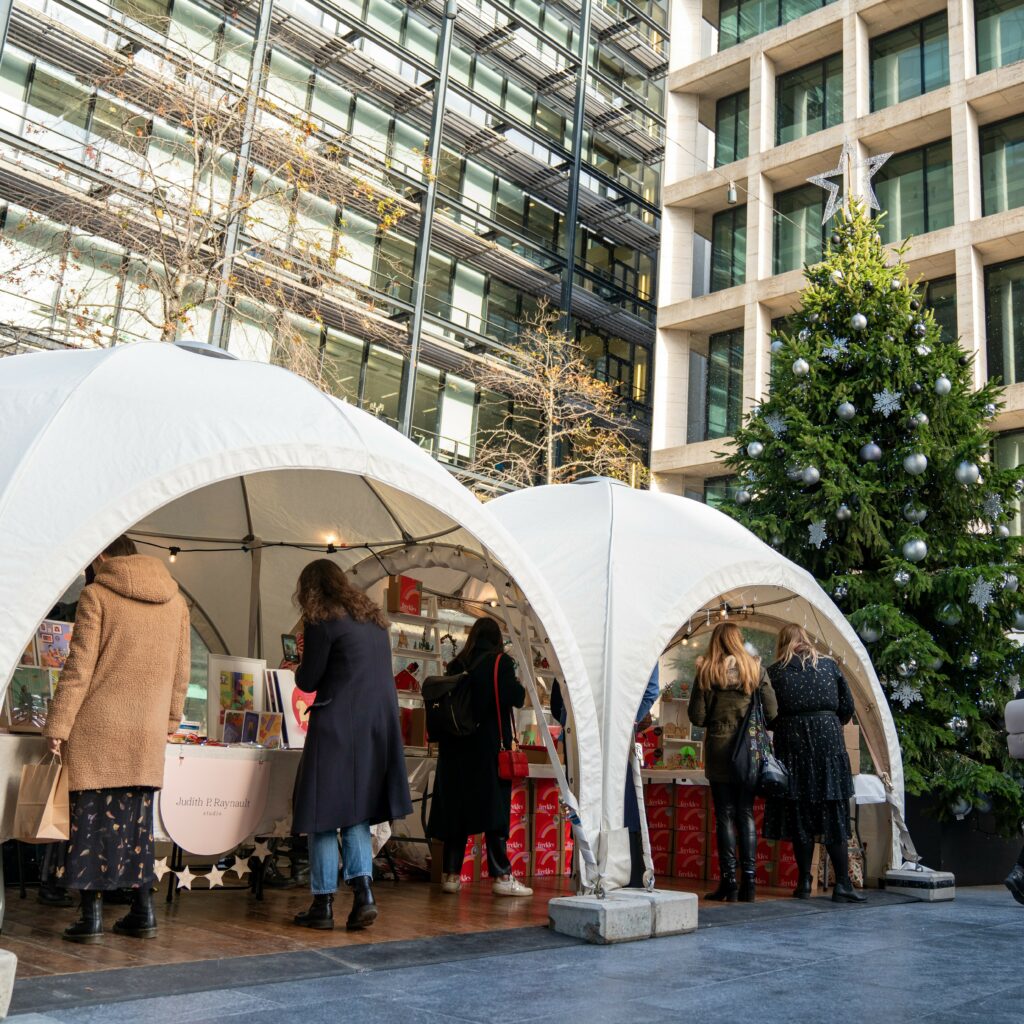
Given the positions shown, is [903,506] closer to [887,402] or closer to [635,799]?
[887,402]

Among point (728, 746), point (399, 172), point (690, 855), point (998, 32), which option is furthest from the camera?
point (399, 172)

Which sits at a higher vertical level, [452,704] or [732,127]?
[732,127]

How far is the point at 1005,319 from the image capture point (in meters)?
25.9

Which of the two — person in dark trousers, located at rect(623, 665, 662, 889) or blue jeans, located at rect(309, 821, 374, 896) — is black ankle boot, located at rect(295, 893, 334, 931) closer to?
blue jeans, located at rect(309, 821, 374, 896)

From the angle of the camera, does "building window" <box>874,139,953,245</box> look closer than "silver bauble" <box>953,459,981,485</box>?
No

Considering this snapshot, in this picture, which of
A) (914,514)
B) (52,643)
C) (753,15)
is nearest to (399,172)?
(753,15)

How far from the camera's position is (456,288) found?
34625mm

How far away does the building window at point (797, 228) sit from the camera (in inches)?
1159

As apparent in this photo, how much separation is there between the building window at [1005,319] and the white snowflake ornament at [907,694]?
15.5 m

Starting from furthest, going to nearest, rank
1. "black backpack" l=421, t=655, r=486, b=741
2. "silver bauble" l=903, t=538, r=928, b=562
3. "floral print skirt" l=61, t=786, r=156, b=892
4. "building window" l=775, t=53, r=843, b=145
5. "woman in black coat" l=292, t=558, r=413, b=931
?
"building window" l=775, t=53, r=843, b=145
"silver bauble" l=903, t=538, r=928, b=562
"black backpack" l=421, t=655, r=486, b=741
"woman in black coat" l=292, t=558, r=413, b=931
"floral print skirt" l=61, t=786, r=156, b=892

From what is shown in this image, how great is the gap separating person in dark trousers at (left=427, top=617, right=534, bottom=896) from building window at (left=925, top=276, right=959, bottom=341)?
66.8 ft

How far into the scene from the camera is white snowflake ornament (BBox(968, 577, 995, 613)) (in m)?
11.7

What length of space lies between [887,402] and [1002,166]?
16.8m

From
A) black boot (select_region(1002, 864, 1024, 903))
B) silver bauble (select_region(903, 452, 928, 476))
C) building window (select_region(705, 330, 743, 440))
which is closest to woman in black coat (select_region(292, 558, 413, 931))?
black boot (select_region(1002, 864, 1024, 903))
